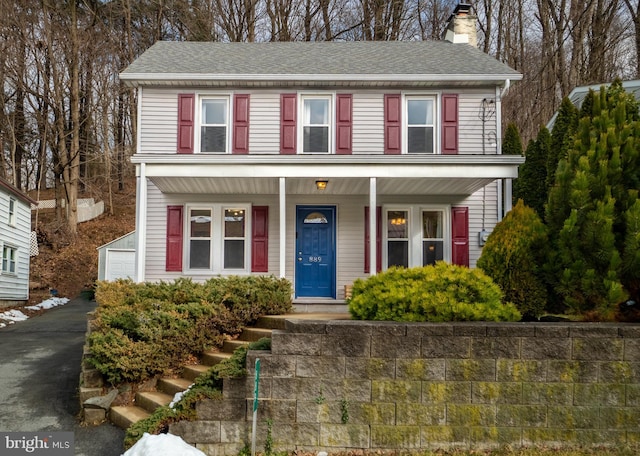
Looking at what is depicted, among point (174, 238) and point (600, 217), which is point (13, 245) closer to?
point (174, 238)

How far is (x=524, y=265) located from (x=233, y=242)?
274 inches

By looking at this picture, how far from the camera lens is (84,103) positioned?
23953 millimetres

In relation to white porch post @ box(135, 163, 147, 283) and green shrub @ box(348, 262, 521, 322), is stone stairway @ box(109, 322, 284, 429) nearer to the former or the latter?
green shrub @ box(348, 262, 521, 322)

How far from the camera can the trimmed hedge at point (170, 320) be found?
6.02 metres

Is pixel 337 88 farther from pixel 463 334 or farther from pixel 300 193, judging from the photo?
pixel 463 334

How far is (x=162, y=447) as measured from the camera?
169 inches

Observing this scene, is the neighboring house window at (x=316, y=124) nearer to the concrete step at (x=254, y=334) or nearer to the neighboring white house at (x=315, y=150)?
the neighboring white house at (x=315, y=150)

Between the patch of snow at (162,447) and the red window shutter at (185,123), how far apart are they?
7577 millimetres

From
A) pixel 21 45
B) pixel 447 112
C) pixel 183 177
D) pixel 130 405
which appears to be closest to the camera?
pixel 130 405

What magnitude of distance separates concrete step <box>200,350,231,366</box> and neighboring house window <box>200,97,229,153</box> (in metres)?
5.95

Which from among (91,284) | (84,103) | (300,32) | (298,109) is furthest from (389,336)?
(84,103)

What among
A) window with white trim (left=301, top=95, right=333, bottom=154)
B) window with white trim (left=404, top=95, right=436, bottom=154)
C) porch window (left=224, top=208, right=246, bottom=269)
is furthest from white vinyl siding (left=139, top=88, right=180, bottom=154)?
window with white trim (left=404, top=95, right=436, bottom=154)

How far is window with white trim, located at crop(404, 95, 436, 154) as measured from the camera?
11156 mm

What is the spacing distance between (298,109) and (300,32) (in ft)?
45.9
